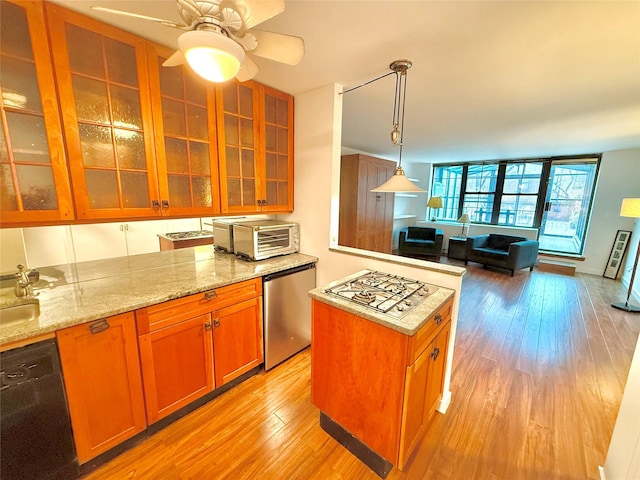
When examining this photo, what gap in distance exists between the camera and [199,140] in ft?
5.91

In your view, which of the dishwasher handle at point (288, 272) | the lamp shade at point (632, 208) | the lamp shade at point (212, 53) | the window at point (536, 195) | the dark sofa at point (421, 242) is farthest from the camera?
the dark sofa at point (421, 242)

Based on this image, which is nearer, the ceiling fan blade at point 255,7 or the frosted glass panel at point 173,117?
the ceiling fan blade at point 255,7

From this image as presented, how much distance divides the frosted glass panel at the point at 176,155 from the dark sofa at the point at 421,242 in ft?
17.2

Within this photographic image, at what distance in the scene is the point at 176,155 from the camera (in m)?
1.72

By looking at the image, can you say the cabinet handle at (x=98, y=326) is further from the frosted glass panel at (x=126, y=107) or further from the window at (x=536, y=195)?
the window at (x=536, y=195)

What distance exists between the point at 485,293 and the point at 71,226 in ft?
16.2

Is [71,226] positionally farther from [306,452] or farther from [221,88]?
[306,452]

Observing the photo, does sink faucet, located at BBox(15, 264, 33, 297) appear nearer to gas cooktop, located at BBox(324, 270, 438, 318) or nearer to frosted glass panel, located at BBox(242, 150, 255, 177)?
frosted glass panel, located at BBox(242, 150, 255, 177)

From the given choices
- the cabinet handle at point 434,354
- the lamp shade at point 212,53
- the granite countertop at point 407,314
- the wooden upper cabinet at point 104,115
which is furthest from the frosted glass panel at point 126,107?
the cabinet handle at point 434,354

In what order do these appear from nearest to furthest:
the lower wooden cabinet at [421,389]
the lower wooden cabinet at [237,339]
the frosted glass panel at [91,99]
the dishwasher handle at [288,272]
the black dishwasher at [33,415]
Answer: the black dishwasher at [33,415] → the lower wooden cabinet at [421,389] → the frosted glass panel at [91,99] → the lower wooden cabinet at [237,339] → the dishwasher handle at [288,272]

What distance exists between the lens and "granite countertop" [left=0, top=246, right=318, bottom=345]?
1156mm

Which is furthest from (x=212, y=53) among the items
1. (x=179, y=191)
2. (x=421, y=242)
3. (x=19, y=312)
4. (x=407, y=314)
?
(x=421, y=242)

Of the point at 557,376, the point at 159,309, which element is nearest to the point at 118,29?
the point at 159,309

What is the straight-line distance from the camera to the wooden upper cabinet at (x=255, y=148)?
76.5 inches
